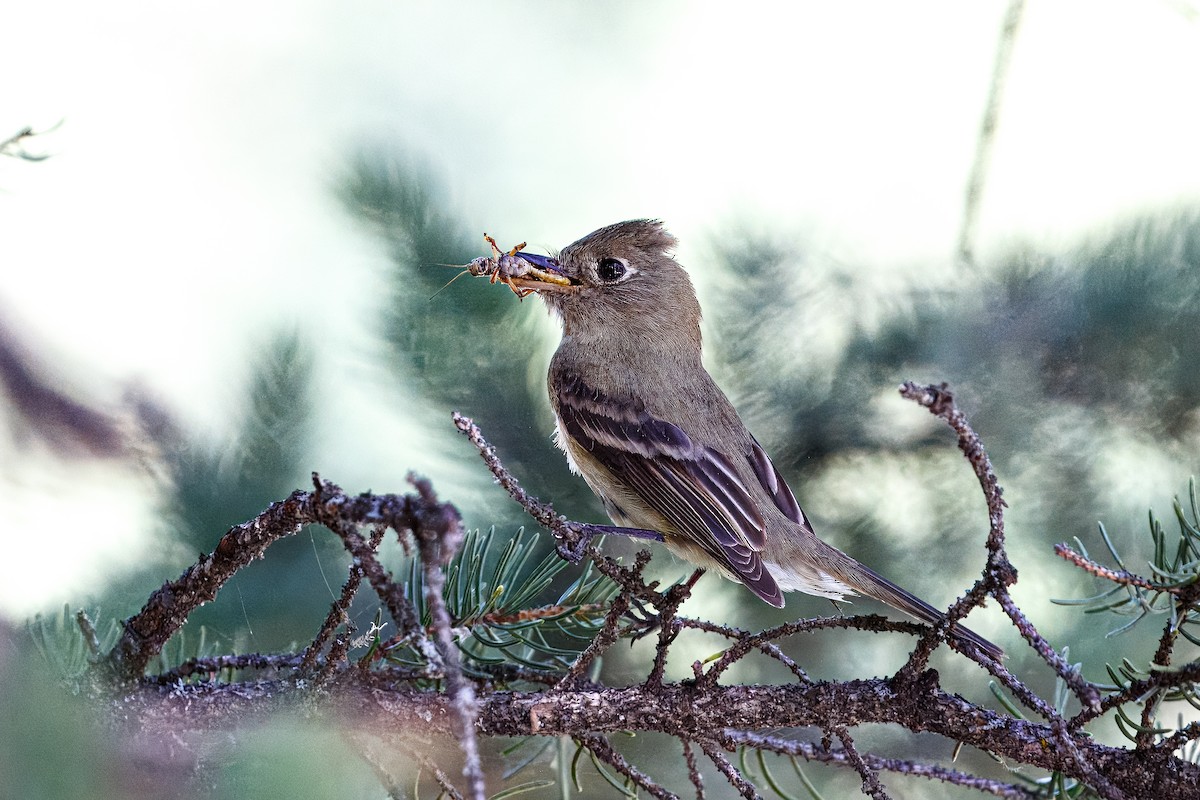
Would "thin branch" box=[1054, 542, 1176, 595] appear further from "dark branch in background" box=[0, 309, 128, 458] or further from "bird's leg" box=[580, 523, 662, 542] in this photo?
"dark branch in background" box=[0, 309, 128, 458]

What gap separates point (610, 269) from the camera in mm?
2322

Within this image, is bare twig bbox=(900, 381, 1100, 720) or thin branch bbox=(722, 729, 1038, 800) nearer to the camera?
bare twig bbox=(900, 381, 1100, 720)

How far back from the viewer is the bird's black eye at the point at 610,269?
2316mm

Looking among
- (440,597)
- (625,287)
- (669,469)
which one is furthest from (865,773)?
(625,287)

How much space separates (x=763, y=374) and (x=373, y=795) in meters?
1.36

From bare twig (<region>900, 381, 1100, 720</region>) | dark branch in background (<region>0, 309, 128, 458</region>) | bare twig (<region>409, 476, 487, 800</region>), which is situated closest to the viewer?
bare twig (<region>409, 476, 487, 800</region>)

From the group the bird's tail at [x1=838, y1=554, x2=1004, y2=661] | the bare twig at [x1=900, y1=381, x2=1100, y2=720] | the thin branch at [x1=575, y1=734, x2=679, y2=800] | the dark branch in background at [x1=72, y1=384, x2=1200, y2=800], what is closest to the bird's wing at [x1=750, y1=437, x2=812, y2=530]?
the bird's tail at [x1=838, y1=554, x2=1004, y2=661]

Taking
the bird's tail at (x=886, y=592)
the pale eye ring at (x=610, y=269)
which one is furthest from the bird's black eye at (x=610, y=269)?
the bird's tail at (x=886, y=592)

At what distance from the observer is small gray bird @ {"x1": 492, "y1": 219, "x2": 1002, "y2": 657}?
1.74 meters

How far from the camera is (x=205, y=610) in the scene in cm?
163

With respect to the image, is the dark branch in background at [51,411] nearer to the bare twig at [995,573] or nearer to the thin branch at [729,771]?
the thin branch at [729,771]

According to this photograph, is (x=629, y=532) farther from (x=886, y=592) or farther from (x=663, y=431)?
(x=886, y=592)

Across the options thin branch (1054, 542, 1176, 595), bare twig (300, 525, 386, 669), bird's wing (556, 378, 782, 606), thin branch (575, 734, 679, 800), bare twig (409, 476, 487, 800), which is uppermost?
bird's wing (556, 378, 782, 606)

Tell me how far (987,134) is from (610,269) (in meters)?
0.83
